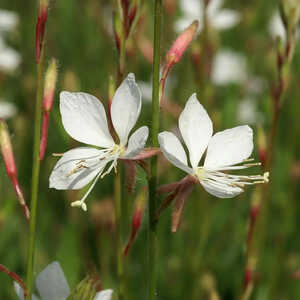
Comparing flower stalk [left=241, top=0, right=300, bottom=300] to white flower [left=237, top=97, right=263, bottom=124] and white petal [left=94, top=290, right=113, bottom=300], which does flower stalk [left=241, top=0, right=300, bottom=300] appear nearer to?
white petal [left=94, top=290, right=113, bottom=300]

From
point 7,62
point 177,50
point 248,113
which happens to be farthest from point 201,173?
point 248,113

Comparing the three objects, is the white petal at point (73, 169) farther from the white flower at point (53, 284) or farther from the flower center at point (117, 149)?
the white flower at point (53, 284)

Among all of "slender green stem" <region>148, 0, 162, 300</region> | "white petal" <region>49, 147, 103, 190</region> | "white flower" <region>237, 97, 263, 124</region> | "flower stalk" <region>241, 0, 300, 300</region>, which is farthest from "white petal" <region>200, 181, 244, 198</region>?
"white flower" <region>237, 97, 263, 124</region>

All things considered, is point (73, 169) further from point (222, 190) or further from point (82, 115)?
point (222, 190)

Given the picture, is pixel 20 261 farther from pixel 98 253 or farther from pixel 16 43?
pixel 16 43

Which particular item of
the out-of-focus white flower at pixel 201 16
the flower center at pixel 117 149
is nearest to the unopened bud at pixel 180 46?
the flower center at pixel 117 149

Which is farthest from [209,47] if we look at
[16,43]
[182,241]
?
[16,43]
